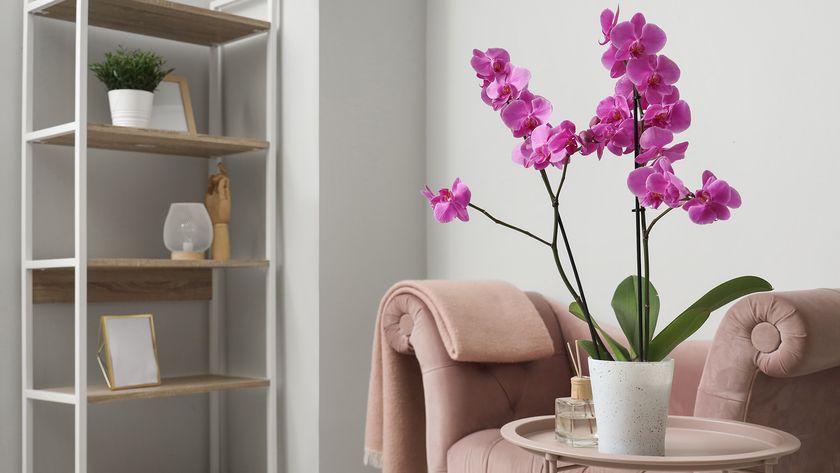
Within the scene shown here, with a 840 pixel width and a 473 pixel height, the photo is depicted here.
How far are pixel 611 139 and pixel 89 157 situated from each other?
82.1 inches

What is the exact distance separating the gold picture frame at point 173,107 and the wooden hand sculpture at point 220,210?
19 centimetres

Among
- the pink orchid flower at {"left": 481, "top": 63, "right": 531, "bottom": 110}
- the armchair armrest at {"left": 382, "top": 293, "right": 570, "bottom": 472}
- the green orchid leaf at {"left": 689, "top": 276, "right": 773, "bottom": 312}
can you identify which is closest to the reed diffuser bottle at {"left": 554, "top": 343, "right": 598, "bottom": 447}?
the green orchid leaf at {"left": 689, "top": 276, "right": 773, "bottom": 312}

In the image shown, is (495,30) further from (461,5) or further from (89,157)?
(89,157)

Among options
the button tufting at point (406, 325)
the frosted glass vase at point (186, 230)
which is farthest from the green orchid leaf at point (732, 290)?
the frosted glass vase at point (186, 230)

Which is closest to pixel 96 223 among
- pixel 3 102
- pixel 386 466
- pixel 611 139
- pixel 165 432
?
pixel 3 102

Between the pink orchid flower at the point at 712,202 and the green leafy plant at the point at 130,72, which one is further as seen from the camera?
the green leafy plant at the point at 130,72

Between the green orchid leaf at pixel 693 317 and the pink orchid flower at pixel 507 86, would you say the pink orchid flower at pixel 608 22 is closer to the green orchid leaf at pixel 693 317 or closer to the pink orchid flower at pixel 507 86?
the pink orchid flower at pixel 507 86

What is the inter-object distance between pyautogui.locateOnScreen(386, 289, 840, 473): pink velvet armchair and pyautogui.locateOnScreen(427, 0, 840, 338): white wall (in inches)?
12.4

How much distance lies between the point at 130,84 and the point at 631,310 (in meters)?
1.92

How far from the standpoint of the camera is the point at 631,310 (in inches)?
64.6

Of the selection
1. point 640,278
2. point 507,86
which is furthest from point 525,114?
point 640,278

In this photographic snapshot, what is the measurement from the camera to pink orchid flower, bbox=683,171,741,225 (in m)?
1.44

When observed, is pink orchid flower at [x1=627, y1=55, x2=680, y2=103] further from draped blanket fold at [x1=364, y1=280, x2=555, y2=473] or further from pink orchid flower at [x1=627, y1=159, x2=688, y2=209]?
draped blanket fold at [x1=364, y1=280, x2=555, y2=473]

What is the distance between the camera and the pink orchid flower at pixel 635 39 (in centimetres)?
148
